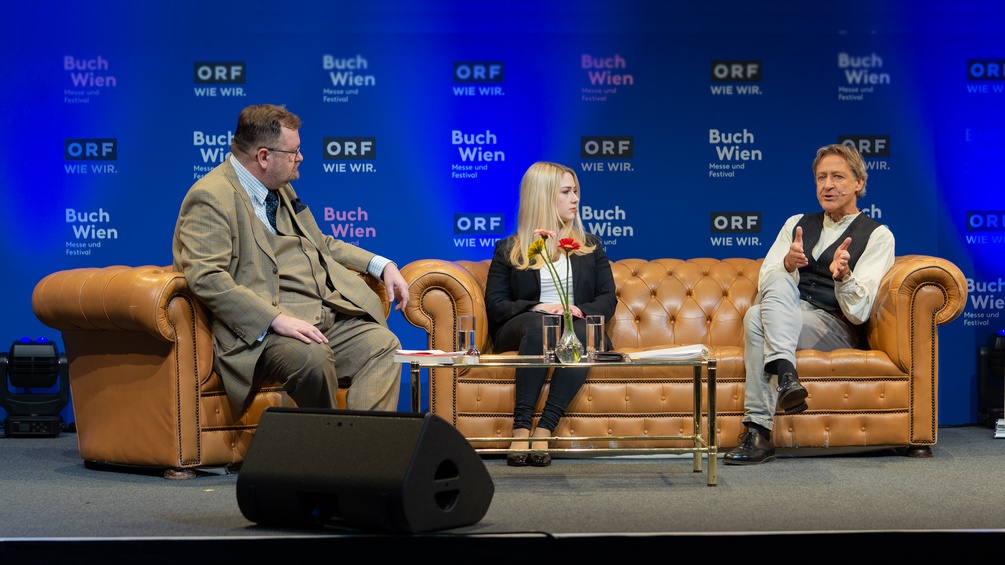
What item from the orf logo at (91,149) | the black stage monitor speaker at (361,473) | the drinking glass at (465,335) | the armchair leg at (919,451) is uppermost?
the orf logo at (91,149)

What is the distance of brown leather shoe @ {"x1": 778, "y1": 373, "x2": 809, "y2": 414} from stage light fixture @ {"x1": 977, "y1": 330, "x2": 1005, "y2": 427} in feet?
5.81

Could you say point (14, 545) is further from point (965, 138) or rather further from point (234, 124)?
point (965, 138)

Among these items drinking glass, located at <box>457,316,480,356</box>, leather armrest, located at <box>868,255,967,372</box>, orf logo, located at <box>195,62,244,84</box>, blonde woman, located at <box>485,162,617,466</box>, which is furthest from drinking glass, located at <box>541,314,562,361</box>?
orf logo, located at <box>195,62,244,84</box>

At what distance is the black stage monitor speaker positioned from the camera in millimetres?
2699

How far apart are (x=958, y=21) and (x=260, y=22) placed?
11.6ft

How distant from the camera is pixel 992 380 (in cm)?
543

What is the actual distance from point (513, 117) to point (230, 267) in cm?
217

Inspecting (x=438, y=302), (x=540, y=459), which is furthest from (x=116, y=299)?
(x=540, y=459)

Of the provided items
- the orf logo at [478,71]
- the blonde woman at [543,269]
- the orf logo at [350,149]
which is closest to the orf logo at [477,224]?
the orf logo at [350,149]

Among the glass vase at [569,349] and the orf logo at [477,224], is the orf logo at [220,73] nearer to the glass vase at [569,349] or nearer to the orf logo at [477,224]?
the orf logo at [477,224]

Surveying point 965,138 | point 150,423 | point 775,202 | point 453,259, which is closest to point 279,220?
point 150,423

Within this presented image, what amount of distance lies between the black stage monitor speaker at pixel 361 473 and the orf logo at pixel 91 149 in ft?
10.4

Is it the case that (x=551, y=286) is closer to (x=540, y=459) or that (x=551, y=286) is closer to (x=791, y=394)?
(x=540, y=459)

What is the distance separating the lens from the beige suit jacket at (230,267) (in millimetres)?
3791
